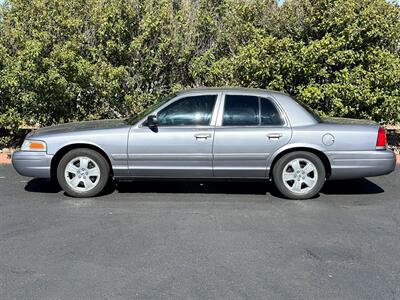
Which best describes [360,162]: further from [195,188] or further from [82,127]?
[82,127]

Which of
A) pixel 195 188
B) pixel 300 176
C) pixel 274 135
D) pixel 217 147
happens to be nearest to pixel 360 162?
pixel 300 176

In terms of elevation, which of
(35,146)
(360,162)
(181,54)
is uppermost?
(181,54)

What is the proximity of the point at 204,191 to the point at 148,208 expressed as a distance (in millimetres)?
1176

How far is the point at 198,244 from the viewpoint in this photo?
5078 mm

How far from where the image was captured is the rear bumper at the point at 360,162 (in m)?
6.73

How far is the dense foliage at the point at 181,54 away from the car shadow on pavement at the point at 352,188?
84.9 inches

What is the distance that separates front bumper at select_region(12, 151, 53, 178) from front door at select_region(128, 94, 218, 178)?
1.12 m

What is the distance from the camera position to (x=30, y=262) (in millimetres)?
4574

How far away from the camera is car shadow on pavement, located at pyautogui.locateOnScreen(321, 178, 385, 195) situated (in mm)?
7367

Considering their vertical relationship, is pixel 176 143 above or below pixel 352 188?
above

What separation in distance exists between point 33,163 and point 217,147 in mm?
2462

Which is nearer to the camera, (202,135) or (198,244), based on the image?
(198,244)

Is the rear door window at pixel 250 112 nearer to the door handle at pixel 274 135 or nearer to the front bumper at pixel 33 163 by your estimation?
the door handle at pixel 274 135

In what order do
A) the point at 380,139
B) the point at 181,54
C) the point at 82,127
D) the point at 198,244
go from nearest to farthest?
the point at 198,244 → the point at 380,139 → the point at 82,127 → the point at 181,54
